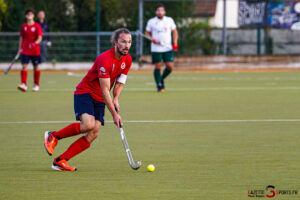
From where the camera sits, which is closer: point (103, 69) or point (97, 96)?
point (103, 69)

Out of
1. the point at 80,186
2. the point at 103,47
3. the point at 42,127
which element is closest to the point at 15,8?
the point at 103,47

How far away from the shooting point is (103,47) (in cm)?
A: 2427

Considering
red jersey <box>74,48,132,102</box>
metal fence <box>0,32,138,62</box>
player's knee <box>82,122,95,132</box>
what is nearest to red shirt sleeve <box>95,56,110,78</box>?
red jersey <box>74,48,132,102</box>

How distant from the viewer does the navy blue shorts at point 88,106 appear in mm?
6250

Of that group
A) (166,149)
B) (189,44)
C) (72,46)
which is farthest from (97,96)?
(72,46)

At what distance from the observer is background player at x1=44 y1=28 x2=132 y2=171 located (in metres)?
6.04

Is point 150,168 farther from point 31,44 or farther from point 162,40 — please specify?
point 31,44

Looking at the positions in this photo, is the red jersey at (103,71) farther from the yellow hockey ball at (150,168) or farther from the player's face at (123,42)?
the yellow hockey ball at (150,168)

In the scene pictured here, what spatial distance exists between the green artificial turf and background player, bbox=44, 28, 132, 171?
227 mm

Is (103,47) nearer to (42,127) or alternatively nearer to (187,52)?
(187,52)

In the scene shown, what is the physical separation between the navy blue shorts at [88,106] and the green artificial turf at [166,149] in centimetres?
52

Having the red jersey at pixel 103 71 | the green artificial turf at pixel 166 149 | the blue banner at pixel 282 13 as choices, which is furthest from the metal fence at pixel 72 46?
the red jersey at pixel 103 71

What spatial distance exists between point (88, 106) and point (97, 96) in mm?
148

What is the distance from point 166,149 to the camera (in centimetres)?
739
